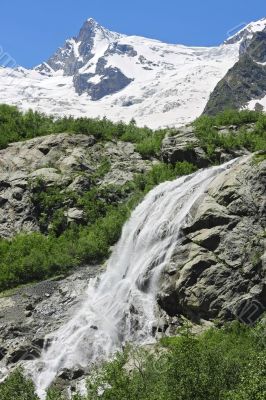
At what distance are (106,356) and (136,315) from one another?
175 inches

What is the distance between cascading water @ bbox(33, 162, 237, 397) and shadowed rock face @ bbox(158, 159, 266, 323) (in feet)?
6.83

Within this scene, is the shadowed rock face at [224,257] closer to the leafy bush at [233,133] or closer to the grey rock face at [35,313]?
the grey rock face at [35,313]

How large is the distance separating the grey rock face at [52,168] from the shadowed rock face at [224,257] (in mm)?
26186

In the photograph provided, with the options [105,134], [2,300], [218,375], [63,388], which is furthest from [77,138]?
[218,375]

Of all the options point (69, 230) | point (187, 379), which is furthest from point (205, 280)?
point (69, 230)

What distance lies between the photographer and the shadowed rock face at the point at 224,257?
166ft

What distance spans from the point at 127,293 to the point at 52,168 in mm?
34328

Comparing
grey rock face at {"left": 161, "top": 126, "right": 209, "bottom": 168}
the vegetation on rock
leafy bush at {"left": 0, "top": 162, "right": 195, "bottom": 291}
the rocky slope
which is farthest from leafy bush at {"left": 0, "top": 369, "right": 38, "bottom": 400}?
grey rock face at {"left": 161, "top": 126, "right": 209, "bottom": 168}

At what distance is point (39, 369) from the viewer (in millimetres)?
50594

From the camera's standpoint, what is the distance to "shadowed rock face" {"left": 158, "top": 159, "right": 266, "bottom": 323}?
50500 millimetres

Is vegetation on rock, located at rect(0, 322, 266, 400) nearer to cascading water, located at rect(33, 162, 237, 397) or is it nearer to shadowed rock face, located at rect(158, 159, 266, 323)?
shadowed rock face, located at rect(158, 159, 266, 323)

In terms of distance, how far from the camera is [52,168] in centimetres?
8806

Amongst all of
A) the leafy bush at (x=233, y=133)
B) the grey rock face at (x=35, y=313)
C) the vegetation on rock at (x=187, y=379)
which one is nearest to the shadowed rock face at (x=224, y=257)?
the vegetation on rock at (x=187, y=379)

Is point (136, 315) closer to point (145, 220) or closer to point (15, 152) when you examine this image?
point (145, 220)
